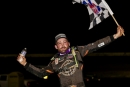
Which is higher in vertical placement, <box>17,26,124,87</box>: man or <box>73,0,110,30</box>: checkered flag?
<box>73,0,110,30</box>: checkered flag

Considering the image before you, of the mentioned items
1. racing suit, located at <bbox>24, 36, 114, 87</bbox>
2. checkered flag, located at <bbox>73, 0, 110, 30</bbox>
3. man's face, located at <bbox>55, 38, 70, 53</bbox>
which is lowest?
racing suit, located at <bbox>24, 36, 114, 87</bbox>

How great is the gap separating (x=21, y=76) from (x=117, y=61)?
22149 mm

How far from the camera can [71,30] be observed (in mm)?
37531

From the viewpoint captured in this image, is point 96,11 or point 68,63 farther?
point 96,11

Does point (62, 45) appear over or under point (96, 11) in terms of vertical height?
under

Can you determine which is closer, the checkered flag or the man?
the man

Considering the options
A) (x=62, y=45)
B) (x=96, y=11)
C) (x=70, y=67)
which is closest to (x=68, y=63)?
(x=70, y=67)

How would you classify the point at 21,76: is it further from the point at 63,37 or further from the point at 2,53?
the point at 2,53

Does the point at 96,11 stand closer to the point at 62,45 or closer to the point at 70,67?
the point at 62,45

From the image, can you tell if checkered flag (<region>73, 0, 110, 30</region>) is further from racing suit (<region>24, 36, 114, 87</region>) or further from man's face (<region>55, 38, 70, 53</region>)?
→ man's face (<region>55, 38, 70, 53</region>)

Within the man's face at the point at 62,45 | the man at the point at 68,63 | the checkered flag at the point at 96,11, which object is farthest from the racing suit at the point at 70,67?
the checkered flag at the point at 96,11

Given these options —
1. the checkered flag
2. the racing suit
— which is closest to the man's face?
the racing suit

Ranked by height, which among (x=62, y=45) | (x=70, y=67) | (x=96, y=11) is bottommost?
(x=70, y=67)

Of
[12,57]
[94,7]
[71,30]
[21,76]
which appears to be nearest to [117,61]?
[71,30]
